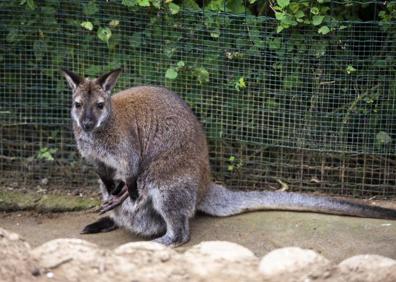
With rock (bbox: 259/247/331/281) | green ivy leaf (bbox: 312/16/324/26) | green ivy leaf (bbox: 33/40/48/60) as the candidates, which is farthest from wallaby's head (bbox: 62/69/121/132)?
rock (bbox: 259/247/331/281)

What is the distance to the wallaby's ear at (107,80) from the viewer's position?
6.91 meters

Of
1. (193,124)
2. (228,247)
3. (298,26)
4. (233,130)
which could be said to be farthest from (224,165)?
(228,247)

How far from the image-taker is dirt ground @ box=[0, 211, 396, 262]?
6.83 m

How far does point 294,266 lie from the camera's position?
479cm

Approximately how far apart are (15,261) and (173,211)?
2284 millimetres

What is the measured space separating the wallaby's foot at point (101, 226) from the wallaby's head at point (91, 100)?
100 cm

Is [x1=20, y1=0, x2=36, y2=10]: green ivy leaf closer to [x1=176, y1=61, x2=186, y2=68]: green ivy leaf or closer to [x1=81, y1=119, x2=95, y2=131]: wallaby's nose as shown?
[x1=176, y1=61, x2=186, y2=68]: green ivy leaf

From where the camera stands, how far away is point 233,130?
314 inches

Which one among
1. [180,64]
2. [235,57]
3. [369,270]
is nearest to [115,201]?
[180,64]

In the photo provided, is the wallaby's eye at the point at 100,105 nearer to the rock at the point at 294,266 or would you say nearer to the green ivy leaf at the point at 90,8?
the green ivy leaf at the point at 90,8

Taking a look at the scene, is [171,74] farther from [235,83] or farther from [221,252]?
[221,252]

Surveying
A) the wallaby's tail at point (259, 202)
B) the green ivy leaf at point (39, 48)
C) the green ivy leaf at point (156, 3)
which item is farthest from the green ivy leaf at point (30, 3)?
the wallaby's tail at point (259, 202)

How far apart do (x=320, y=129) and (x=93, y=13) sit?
7.84ft

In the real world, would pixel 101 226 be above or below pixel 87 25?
below
